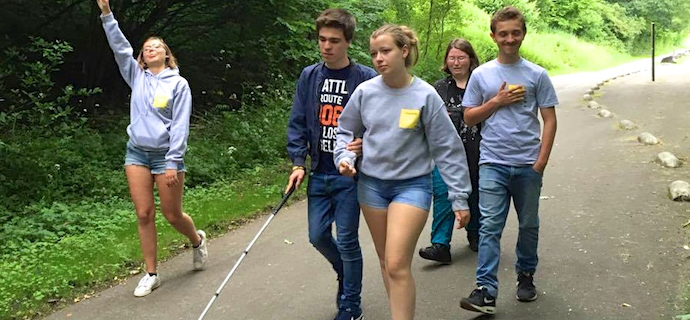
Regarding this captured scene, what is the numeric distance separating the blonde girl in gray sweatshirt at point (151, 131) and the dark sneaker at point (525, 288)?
2584mm

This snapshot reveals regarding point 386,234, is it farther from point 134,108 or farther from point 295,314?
point 134,108

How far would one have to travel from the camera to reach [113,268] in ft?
17.7

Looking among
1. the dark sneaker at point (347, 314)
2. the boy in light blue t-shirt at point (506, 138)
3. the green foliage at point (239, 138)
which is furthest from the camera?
the green foliage at point (239, 138)

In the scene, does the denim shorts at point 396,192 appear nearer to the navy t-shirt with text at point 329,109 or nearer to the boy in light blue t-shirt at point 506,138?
the navy t-shirt with text at point 329,109

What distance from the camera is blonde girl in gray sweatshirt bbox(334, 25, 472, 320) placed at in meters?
3.48

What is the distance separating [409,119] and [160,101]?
2.20 metres

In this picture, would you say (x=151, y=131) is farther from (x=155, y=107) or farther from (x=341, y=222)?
(x=341, y=222)

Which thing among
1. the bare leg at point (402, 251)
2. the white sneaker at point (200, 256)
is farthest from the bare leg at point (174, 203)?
the bare leg at point (402, 251)

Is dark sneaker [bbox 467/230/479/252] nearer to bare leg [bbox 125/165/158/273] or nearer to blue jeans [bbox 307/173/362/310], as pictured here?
blue jeans [bbox 307/173/362/310]

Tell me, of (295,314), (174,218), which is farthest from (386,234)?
(174,218)

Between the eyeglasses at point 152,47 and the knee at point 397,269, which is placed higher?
the eyeglasses at point 152,47

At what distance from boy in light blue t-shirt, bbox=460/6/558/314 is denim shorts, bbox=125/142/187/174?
229 centimetres

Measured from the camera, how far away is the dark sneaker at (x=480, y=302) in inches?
162

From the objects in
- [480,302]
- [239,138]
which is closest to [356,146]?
[480,302]
